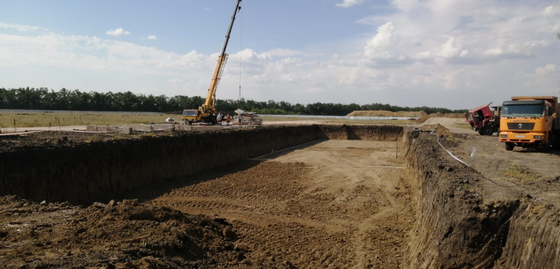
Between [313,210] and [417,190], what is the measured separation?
3827 millimetres

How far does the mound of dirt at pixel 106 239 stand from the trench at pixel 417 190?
123 inches

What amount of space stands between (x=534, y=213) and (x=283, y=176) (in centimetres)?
1245

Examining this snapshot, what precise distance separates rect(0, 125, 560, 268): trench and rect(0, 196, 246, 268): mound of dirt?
314 centimetres

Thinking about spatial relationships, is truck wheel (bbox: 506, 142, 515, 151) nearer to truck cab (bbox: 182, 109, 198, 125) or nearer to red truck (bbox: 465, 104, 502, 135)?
red truck (bbox: 465, 104, 502, 135)

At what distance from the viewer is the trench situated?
589 cm

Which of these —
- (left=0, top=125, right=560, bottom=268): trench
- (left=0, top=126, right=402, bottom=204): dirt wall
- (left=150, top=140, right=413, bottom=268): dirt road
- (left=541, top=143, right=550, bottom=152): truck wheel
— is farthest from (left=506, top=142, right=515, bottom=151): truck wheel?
(left=0, top=126, right=402, bottom=204): dirt wall

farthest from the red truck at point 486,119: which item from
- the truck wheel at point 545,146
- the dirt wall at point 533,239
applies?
the dirt wall at point 533,239

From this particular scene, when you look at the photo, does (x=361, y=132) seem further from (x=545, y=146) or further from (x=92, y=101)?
(x=92, y=101)

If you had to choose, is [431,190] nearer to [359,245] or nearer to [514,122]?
[359,245]

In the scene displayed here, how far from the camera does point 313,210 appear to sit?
483 inches


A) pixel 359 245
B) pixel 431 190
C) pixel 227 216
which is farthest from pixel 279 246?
pixel 431 190

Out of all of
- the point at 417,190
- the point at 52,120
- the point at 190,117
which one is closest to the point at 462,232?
the point at 417,190

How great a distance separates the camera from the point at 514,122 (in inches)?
632

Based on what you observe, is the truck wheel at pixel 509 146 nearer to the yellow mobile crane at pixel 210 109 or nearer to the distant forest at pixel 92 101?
the yellow mobile crane at pixel 210 109
